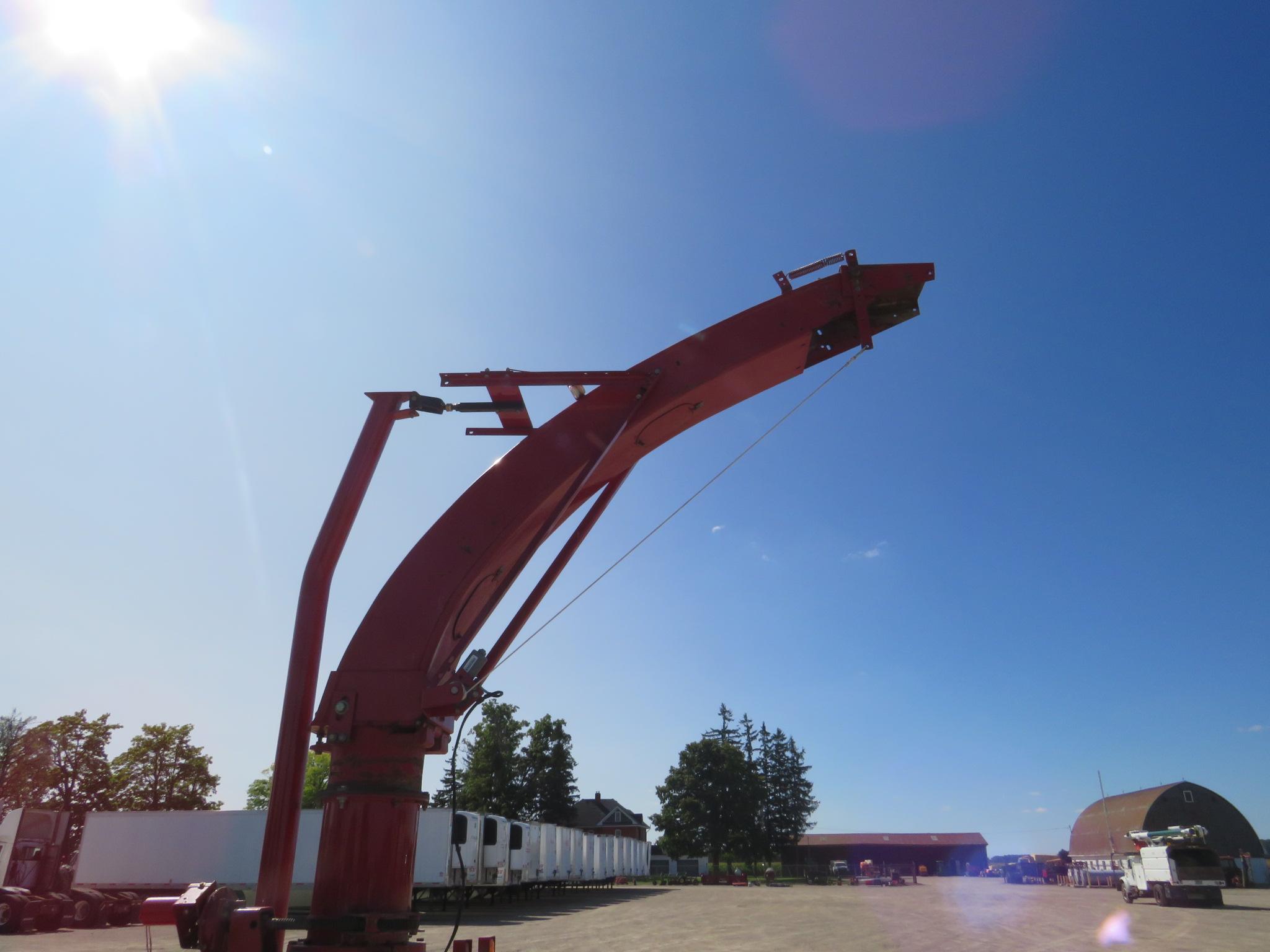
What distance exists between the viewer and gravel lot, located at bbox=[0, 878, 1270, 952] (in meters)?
15.7

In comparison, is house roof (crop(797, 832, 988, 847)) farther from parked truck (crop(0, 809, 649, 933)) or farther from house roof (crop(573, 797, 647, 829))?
parked truck (crop(0, 809, 649, 933))

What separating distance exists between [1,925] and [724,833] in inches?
2469

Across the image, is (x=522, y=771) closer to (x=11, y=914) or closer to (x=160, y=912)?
(x=11, y=914)

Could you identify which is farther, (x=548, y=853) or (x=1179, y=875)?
(x=548, y=853)

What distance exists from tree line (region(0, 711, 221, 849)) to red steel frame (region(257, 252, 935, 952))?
46100 millimetres

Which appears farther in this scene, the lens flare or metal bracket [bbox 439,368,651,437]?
the lens flare

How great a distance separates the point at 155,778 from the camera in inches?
1738

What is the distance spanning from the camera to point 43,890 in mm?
23141

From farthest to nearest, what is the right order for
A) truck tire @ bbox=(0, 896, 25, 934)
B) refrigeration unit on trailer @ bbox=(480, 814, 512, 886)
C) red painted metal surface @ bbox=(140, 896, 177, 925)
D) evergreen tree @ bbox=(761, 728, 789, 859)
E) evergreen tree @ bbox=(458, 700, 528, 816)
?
evergreen tree @ bbox=(761, 728, 789, 859)
evergreen tree @ bbox=(458, 700, 528, 816)
refrigeration unit on trailer @ bbox=(480, 814, 512, 886)
truck tire @ bbox=(0, 896, 25, 934)
red painted metal surface @ bbox=(140, 896, 177, 925)

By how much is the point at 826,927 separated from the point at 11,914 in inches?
803

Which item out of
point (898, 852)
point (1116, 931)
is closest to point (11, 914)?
point (1116, 931)

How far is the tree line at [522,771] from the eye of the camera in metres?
65.9

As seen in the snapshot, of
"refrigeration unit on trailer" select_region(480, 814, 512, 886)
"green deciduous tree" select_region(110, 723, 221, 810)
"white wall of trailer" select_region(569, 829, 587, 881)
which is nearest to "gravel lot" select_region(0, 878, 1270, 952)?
"refrigeration unit on trailer" select_region(480, 814, 512, 886)

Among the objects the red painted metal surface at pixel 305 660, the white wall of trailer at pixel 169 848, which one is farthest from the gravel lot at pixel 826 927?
the red painted metal surface at pixel 305 660
